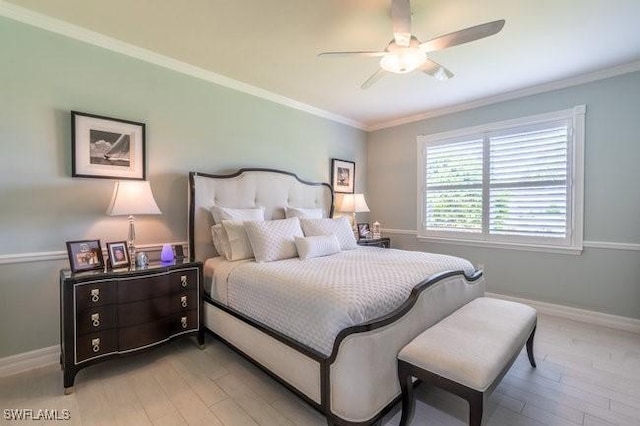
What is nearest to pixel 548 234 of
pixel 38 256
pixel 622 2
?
pixel 622 2

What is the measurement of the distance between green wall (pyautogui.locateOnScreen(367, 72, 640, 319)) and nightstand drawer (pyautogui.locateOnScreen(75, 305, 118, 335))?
4046 mm

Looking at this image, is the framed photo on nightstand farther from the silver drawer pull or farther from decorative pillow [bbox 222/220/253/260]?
the silver drawer pull

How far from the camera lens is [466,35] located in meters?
1.81

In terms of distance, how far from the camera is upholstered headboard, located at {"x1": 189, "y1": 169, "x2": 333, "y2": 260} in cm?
294

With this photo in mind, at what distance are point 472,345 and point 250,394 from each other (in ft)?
4.69

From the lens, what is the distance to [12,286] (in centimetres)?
219

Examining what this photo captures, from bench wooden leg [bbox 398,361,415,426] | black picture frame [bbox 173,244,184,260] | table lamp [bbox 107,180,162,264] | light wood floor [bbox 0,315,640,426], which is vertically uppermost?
table lamp [bbox 107,180,162,264]

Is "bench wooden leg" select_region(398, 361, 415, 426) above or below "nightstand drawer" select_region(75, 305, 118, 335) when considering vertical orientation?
below

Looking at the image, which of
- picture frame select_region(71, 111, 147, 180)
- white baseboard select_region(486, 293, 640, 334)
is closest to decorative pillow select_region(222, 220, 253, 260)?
picture frame select_region(71, 111, 147, 180)

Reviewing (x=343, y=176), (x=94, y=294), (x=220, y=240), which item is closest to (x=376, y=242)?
(x=343, y=176)

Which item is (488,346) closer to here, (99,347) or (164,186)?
(99,347)

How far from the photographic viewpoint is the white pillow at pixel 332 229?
125 inches

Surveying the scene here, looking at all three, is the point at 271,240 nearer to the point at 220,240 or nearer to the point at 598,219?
the point at 220,240

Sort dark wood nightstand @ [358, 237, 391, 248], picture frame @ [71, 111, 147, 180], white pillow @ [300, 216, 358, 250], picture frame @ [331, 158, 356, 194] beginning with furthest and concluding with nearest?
picture frame @ [331, 158, 356, 194] → dark wood nightstand @ [358, 237, 391, 248] → white pillow @ [300, 216, 358, 250] → picture frame @ [71, 111, 147, 180]
